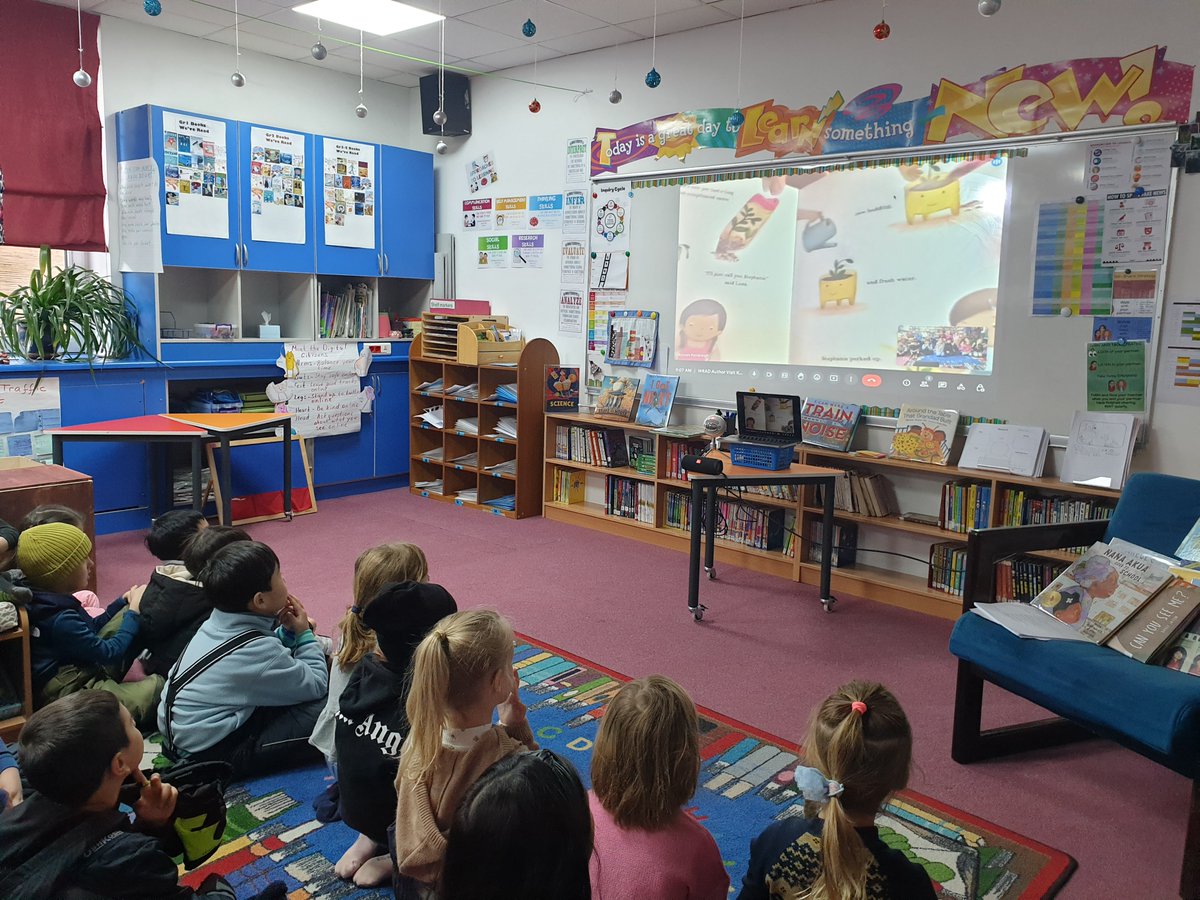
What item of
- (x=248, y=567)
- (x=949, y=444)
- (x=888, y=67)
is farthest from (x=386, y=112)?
(x=248, y=567)

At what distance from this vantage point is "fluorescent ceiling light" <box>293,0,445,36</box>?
502 centimetres

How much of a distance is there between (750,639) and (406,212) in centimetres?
428

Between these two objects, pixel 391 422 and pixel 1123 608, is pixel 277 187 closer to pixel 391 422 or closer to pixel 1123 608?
pixel 391 422

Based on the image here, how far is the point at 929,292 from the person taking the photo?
176 inches

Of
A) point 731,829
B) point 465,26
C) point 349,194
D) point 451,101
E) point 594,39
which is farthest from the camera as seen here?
point 451,101

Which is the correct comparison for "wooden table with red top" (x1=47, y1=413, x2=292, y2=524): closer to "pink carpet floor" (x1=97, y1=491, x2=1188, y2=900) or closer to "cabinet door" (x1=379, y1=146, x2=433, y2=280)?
"pink carpet floor" (x1=97, y1=491, x2=1188, y2=900)

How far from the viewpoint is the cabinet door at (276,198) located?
571 centimetres

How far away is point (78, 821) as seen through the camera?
55.6 inches

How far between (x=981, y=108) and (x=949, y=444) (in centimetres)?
156

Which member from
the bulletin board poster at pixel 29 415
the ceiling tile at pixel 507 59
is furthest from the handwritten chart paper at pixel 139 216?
the ceiling tile at pixel 507 59

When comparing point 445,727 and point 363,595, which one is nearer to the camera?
point 445,727

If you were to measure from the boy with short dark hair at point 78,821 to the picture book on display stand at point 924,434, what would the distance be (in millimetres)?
3719

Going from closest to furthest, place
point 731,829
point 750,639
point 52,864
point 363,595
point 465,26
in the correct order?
point 52,864 → point 363,595 → point 731,829 → point 750,639 → point 465,26

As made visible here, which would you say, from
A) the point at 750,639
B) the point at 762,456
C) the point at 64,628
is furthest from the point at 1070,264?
the point at 64,628
